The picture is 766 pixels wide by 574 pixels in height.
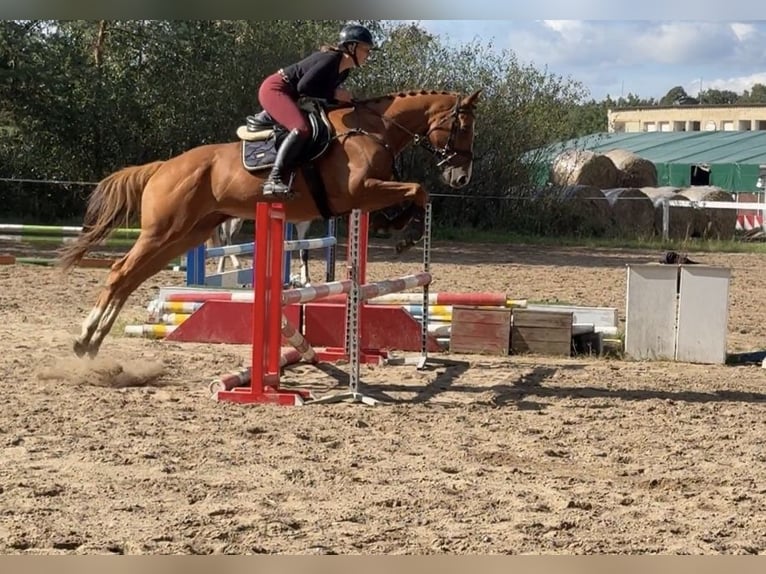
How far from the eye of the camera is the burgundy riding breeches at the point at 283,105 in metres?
6.22

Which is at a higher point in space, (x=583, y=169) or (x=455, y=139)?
(x=583, y=169)

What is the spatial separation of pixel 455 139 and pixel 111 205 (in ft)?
7.23

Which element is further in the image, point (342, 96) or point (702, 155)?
point (702, 155)

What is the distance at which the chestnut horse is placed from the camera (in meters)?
6.34

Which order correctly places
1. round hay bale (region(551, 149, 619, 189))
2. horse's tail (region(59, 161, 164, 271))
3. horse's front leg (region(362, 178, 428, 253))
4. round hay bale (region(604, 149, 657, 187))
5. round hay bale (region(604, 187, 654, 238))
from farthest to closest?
round hay bale (region(604, 149, 657, 187)) → round hay bale (region(551, 149, 619, 189)) → round hay bale (region(604, 187, 654, 238)) → horse's tail (region(59, 161, 164, 271)) → horse's front leg (region(362, 178, 428, 253))

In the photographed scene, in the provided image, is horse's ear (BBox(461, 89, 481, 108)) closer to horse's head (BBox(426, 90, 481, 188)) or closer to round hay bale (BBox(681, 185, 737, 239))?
horse's head (BBox(426, 90, 481, 188))

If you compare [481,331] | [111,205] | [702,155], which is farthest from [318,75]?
[702,155]

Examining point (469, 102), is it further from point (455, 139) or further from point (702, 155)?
point (702, 155)

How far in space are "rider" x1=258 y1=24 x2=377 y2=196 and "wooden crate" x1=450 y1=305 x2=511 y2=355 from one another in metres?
2.09

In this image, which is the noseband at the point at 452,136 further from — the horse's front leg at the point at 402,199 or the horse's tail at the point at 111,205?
the horse's tail at the point at 111,205

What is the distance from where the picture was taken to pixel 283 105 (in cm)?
624

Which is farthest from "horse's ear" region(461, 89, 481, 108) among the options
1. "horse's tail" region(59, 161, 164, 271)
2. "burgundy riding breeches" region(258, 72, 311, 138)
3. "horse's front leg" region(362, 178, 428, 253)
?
"horse's tail" region(59, 161, 164, 271)

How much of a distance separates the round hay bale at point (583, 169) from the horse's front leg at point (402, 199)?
645 inches

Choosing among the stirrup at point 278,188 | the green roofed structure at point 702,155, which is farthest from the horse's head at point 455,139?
the green roofed structure at point 702,155
